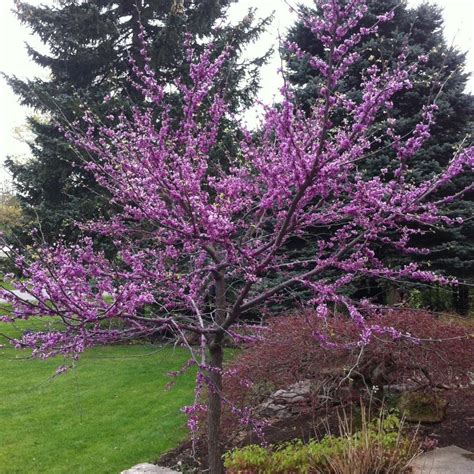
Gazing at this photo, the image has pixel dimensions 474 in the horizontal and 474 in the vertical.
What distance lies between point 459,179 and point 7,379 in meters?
8.46

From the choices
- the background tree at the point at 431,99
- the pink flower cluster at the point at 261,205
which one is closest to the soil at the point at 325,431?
the pink flower cluster at the point at 261,205

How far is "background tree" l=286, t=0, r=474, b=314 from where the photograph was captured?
8305mm

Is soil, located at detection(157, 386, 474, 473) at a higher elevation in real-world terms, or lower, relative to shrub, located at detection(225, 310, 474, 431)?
lower

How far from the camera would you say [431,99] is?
8.80 meters

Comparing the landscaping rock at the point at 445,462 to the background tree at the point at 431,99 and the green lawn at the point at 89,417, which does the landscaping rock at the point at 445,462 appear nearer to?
the green lawn at the point at 89,417

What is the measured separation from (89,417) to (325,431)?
10.1 ft

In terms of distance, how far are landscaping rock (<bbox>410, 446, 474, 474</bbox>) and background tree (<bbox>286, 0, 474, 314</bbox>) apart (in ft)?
14.7

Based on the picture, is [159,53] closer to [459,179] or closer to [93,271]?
[459,179]

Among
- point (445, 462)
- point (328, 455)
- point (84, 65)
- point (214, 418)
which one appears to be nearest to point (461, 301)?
point (445, 462)

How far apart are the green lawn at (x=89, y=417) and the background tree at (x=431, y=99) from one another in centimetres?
449

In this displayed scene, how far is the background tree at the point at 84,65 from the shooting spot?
11055mm

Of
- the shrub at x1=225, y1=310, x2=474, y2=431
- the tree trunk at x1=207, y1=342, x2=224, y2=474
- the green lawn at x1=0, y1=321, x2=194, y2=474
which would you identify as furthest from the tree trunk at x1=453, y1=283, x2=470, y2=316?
the tree trunk at x1=207, y1=342, x2=224, y2=474

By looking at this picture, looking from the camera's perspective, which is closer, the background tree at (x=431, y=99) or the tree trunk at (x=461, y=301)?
the background tree at (x=431, y=99)

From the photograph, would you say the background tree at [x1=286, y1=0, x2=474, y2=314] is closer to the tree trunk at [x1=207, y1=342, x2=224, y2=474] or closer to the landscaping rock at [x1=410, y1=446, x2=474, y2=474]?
the landscaping rock at [x1=410, y1=446, x2=474, y2=474]
